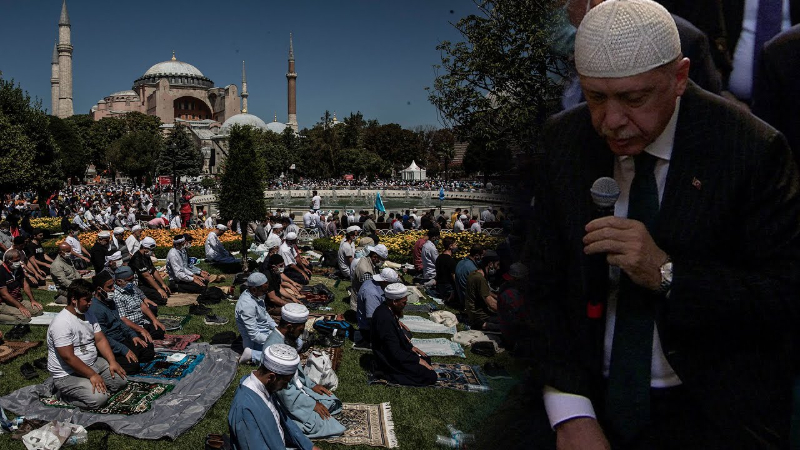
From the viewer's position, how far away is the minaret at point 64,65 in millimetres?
78188

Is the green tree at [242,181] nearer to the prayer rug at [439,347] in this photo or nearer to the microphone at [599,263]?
the prayer rug at [439,347]

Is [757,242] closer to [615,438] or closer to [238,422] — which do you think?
[615,438]

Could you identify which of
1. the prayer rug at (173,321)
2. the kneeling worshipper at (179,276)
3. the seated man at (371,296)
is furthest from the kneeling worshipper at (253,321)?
the kneeling worshipper at (179,276)

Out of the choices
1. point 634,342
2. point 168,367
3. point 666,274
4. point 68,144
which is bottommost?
point 168,367

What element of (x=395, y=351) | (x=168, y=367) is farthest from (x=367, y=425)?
(x=168, y=367)

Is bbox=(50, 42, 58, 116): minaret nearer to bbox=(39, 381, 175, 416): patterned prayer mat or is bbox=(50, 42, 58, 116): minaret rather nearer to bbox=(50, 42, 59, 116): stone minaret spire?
bbox=(50, 42, 59, 116): stone minaret spire

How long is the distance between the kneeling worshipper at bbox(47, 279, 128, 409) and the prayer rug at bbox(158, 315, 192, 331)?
254cm

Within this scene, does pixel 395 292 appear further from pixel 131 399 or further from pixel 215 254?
pixel 215 254

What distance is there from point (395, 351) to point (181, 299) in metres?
5.69

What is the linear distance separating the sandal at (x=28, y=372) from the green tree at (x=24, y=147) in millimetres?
17852

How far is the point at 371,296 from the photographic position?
314 inches

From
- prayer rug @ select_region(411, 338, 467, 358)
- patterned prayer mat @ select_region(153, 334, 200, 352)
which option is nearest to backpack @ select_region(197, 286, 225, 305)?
patterned prayer mat @ select_region(153, 334, 200, 352)

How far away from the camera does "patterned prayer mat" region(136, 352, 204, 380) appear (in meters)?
6.78

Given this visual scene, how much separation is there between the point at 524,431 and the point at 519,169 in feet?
1.36
